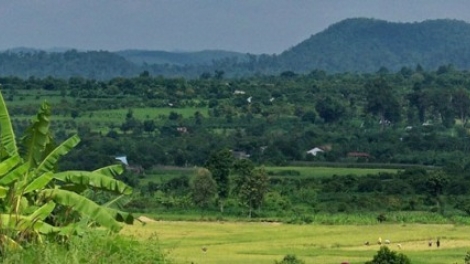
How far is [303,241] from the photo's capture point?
39438 mm

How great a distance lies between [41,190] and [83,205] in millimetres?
433

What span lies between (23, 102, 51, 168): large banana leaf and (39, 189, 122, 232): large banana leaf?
50 centimetres

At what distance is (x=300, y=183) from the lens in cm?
5612

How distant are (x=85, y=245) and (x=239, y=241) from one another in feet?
93.4

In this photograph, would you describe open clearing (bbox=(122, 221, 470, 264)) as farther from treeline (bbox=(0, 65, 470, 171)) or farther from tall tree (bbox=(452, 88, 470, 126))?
tall tree (bbox=(452, 88, 470, 126))

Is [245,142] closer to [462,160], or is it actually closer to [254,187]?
[462,160]

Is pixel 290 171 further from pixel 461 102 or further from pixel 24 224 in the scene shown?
pixel 24 224

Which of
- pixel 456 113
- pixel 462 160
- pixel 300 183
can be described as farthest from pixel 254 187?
pixel 456 113

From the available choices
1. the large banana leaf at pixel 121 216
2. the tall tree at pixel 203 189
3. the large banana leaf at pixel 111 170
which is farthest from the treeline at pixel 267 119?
the large banana leaf at pixel 121 216

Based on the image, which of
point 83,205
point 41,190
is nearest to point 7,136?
point 41,190

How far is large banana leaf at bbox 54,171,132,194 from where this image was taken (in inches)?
469

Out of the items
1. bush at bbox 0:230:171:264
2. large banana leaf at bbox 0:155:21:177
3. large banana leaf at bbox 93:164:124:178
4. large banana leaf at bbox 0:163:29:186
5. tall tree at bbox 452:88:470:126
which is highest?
large banana leaf at bbox 0:155:21:177

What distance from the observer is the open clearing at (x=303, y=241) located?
1352 inches

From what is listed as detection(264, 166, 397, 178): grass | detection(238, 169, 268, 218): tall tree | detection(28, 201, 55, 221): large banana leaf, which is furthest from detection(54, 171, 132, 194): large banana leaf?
detection(264, 166, 397, 178): grass
